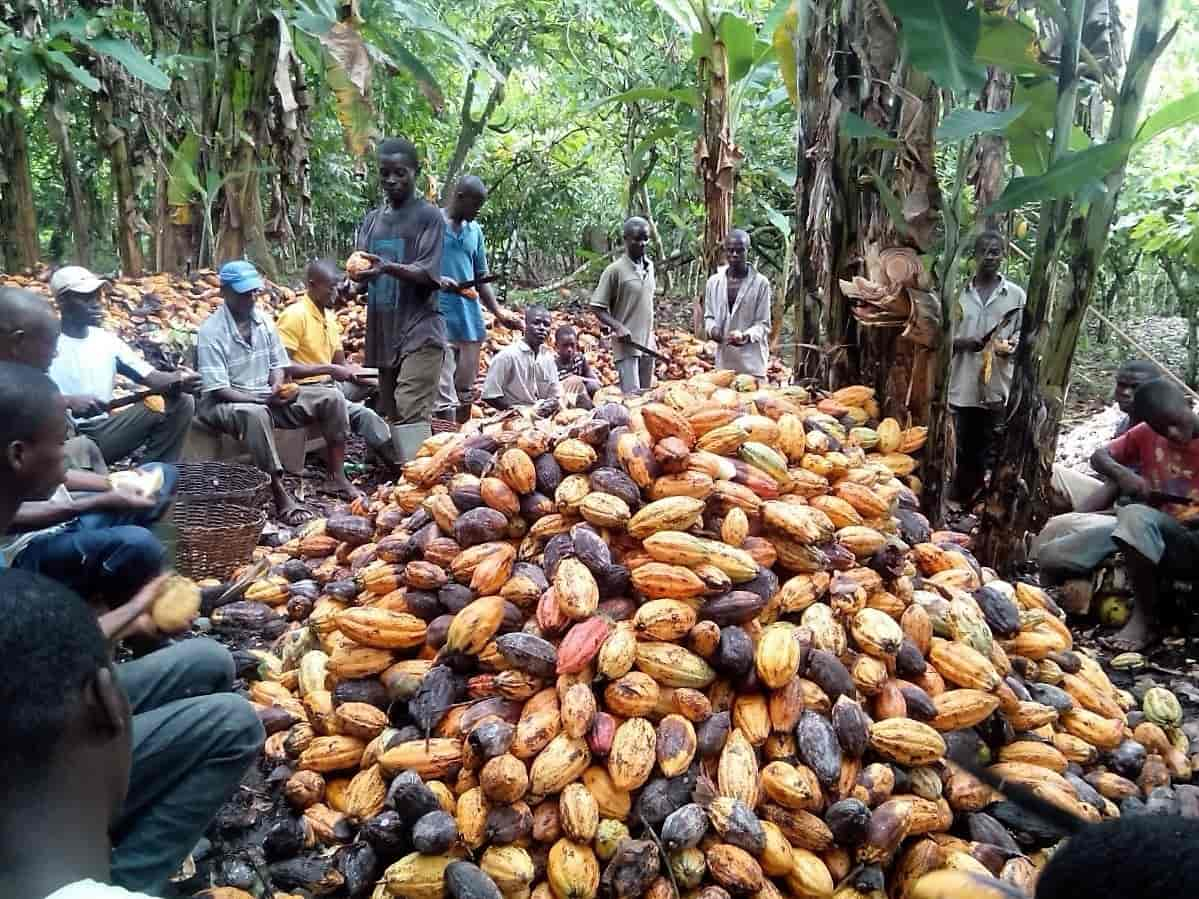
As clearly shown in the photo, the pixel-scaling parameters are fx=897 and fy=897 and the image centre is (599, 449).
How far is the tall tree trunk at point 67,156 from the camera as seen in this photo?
6914mm

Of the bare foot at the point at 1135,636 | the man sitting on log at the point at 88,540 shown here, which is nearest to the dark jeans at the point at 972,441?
the bare foot at the point at 1135,636

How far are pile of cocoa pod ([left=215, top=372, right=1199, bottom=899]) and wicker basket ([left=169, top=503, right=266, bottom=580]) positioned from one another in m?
1.07

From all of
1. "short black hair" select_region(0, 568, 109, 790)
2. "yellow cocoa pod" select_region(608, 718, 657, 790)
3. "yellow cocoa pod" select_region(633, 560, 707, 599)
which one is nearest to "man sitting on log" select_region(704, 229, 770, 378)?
"yellow cocoa pod" select_region(633, 560, 707, 599)

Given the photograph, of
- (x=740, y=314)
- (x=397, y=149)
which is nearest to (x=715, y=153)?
(x=740, y=314)

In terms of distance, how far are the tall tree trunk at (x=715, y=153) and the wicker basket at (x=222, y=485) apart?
4.52 meters

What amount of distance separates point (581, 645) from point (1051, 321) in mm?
2311

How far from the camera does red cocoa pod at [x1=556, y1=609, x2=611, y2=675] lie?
6.57ft

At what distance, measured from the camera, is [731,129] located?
23.5 ft

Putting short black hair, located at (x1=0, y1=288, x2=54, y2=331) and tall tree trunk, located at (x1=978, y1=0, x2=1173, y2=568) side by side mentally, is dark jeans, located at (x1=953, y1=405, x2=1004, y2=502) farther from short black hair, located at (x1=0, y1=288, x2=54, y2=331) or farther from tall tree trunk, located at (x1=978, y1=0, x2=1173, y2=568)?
short black hair, located at (x1=0, y1=288, x2=54, y2=331)

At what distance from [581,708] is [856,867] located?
0.65m

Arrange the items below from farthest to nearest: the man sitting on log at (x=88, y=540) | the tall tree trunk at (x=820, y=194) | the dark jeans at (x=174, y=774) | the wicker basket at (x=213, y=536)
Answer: the wicker basket at (x=213, y=536) → the tall tree trunk at (x=820, y=194) → the man sitting on log at (x=88, y=540) → the dark jeans at (x=174, y=774)

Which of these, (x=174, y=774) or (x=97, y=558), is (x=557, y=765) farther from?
(x=97, y=558)

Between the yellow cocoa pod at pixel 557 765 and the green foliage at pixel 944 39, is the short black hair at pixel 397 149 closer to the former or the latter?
the green foliage at pixel 944 39

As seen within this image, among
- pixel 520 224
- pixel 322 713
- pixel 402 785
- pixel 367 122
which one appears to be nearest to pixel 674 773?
pixel 402 785
